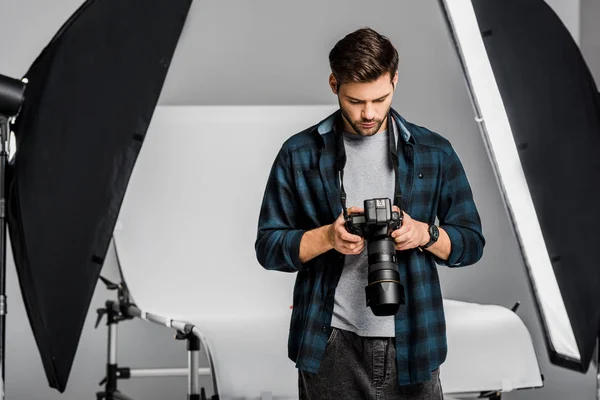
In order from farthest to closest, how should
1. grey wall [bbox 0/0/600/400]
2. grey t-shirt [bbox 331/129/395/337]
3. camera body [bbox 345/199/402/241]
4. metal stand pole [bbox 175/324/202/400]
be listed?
1. grey wall [bbox 0/0/600/400]
2. metal stand pole [bbox 175/324/202/400]
3. grey t-shirt [bbox 331/129/395/337]
4. camera body [bbox 345/199/402/241]

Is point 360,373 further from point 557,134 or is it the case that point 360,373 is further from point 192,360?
point 192,360

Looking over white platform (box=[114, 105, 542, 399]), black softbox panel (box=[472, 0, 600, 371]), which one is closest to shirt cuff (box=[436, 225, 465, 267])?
black softbox panel (box=[472, 0, 600, 371])

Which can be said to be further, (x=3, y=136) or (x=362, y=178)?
(x=3, y=136)

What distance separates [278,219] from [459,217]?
0.26m

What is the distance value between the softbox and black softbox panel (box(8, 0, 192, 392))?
70cm

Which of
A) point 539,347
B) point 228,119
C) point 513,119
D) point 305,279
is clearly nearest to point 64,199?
point 305,279

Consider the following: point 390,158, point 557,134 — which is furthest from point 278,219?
point 557,134

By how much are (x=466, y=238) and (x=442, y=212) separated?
66 millimetres

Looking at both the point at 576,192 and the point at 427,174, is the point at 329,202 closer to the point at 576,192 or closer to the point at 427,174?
the point at 427,174

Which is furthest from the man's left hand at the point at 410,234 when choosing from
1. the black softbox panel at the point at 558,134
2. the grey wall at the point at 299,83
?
the grey wall at the point at 299,83

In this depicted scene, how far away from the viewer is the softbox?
1.72 metres

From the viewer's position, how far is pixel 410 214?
1222 millimetres

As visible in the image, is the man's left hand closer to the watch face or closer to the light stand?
the watch face

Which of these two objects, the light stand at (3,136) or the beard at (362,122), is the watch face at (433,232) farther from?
the light stand at (3,136)
